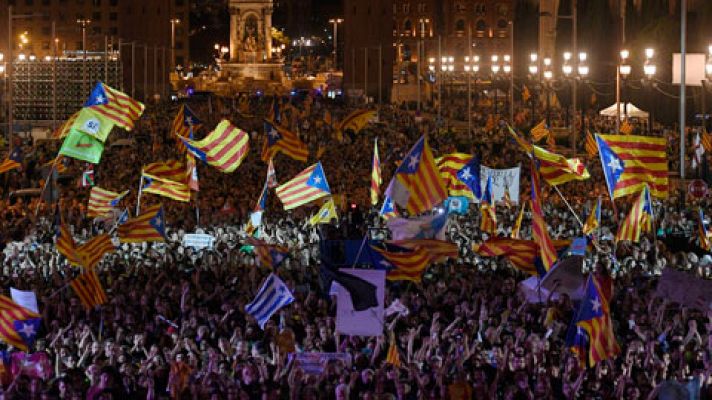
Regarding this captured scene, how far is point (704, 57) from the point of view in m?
35.8

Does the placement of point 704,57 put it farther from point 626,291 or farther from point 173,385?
point 173,385

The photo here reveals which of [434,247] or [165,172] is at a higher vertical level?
[165,172]

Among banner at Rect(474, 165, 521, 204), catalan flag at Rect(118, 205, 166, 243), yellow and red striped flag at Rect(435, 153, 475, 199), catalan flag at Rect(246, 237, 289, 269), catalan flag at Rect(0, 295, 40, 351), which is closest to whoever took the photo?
catalan flag at Rect(0, 295, 40, 351)

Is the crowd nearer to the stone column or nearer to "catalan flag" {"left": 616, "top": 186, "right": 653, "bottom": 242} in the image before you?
"catalan flag" {"left": 616, "top": 186, "right": 653, "bottom": 242}

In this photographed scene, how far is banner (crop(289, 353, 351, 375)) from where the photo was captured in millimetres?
15852

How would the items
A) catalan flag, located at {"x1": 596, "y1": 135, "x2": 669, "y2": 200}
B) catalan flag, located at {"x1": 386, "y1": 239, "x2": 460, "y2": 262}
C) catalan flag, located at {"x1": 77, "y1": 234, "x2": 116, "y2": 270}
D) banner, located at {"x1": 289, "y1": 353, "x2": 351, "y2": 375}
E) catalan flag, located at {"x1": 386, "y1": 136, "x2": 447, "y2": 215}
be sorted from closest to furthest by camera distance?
banner, located at {"x1": 289, "y1": 353, "x2": 351, "y2": 375} < catalan flag, located at {"x1": 386, "y1": 239, "x2": 460, "y2": 262} < catalan flag, located at {"x1": 386, "y1": 136, "x2": 447, "y2": 215} < catalan flag, located at {"x1": 77, "y1": 234, "x2": 116, "y2": 270} < catalan flag, located at {"x1": 596, "y1": 135, "x2": 669, "y2": 200}

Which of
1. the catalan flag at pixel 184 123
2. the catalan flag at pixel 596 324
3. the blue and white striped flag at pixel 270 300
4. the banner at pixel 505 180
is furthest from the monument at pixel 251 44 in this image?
the catalan flag at pixel 596 324

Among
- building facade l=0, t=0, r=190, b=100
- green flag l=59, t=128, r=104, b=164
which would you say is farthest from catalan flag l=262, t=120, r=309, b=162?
building facade l=0, t=0, r=190, b=100

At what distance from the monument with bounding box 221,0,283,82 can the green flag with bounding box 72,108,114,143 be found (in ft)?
335

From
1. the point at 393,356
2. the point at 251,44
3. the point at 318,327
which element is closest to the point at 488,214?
the point at 318,327

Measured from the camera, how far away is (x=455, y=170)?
28062 millimetres

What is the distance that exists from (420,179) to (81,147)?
9.82 m

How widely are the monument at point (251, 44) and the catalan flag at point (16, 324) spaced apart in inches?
4496

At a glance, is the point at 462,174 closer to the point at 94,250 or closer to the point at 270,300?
the point at 94,250
